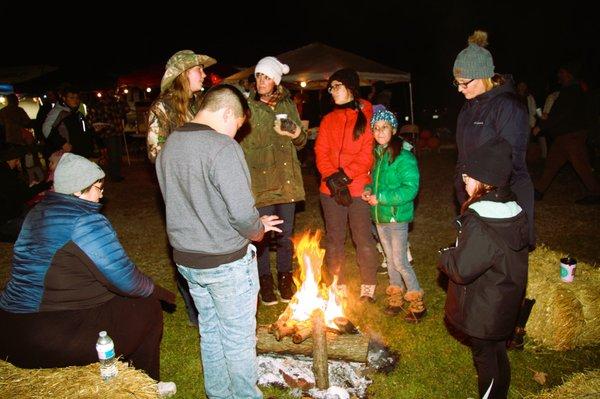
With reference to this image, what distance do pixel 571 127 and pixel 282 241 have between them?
6.90m

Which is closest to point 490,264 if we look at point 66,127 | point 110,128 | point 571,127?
point 571,127

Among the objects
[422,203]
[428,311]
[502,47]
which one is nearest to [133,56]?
[502,47]

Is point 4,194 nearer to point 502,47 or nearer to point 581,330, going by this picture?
point 581,330

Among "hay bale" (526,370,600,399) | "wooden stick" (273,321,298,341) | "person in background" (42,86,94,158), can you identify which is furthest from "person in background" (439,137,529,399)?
"person in background" (42,86,94,158)

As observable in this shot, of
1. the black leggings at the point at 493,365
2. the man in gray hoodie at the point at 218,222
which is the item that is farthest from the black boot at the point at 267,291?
the black leggings at the point at 493,365

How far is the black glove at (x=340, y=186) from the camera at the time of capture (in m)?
4.75

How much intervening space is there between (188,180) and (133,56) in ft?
146

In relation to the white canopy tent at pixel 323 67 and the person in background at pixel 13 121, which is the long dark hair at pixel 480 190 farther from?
the person in background at pixel 13 121

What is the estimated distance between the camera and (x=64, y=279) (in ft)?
10.7

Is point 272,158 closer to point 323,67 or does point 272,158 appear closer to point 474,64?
point 474,64

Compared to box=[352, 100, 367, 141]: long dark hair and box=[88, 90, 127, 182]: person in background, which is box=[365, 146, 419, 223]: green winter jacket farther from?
box=[88, 90, 127, 182]: person in background

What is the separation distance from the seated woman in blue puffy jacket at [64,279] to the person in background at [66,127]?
19.9 feet

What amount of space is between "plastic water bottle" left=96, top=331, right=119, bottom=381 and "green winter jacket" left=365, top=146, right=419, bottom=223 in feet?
9.67

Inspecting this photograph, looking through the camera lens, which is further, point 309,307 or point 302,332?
point 309,307
